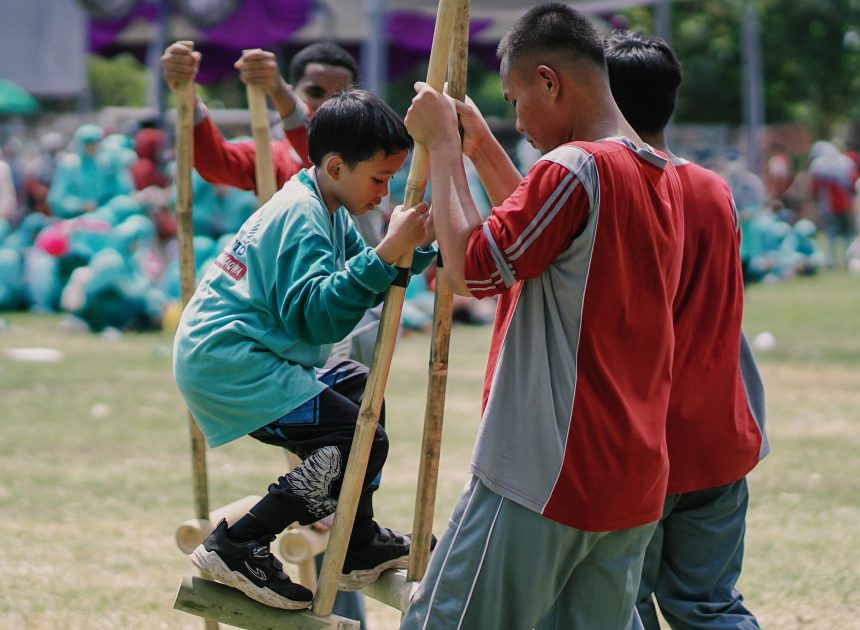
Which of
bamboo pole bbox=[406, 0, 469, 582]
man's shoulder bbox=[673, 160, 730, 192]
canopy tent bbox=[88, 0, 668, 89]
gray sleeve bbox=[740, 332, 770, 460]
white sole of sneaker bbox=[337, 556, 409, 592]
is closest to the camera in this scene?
bamboo pole bbox=[406, 0, 469, 582]

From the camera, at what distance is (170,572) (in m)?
6.07

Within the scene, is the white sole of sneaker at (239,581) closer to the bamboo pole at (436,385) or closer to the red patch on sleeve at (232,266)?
the bamboo pole at (436,385)

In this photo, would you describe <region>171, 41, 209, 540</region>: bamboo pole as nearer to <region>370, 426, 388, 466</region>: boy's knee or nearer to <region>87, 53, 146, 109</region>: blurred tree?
A: <region>370, 426, 388, 466</region>: boy's knee

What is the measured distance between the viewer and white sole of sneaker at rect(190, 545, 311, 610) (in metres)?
3.61

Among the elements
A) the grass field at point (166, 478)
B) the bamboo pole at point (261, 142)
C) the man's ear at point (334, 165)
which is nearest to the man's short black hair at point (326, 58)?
the bamboo pole at point (261, 142)

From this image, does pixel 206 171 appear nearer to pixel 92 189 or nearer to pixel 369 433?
pixel 369 433

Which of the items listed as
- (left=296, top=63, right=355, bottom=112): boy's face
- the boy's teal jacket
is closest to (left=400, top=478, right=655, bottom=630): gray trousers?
the boy's teal jacket

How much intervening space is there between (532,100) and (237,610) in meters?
1.71

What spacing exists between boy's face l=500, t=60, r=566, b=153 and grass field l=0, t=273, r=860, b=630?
2.81m

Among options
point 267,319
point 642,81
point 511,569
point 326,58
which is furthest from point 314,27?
point 511,569

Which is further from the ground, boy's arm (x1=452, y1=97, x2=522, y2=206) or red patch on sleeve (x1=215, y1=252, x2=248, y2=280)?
boy's arm (x1=452, y1=97, x2=522, y2=206)

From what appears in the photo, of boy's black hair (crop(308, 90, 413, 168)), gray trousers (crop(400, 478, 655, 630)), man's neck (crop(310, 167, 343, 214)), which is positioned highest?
boy's black hair (crop(308, 90, 413, 168))

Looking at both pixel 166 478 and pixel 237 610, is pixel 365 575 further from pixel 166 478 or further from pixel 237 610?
pixel 166 478

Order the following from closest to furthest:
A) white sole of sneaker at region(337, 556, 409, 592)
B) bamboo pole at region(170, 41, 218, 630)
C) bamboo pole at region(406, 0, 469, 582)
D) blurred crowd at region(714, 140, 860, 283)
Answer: bamboo pole at region(406, 0, 469, 582) → white sole of sneaker at region(337, 556, 409, 592) → bamboo pole at region(170, 41, 218, 630) → blurred crowd at region(714, 140, 860, 283)
